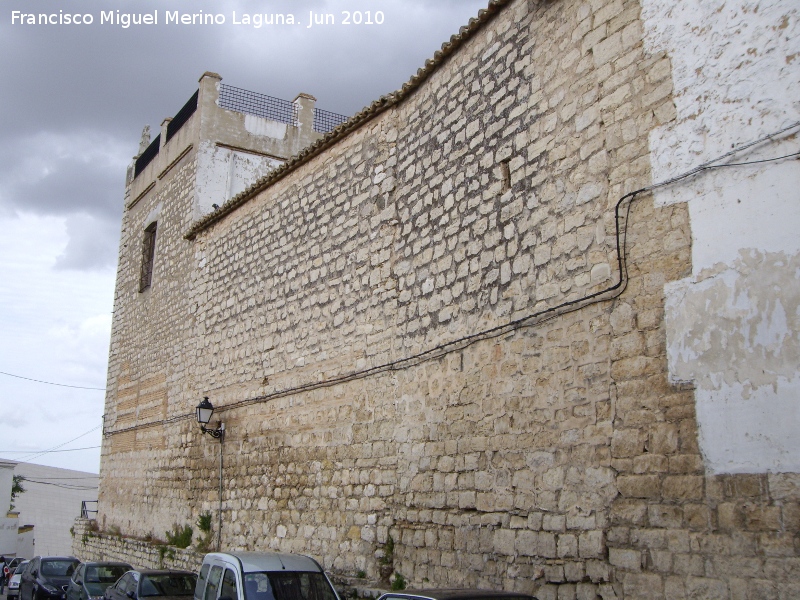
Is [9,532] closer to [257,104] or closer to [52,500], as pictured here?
[52,500]

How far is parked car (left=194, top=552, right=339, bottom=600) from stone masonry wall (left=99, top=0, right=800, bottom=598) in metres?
1.05

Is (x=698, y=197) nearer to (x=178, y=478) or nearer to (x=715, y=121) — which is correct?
(x=715, y=121)

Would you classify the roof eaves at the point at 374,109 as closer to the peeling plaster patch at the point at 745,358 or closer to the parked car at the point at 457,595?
the peeling plaster patch at the point at 745,358

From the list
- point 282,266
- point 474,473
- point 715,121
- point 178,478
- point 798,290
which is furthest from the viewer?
point 178,478

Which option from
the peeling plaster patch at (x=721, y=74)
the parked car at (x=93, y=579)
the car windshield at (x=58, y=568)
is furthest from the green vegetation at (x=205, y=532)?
the peeling plaster patch at (x=721, y=74)

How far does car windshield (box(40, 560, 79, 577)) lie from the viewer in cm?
1274

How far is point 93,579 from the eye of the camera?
10.6 metres

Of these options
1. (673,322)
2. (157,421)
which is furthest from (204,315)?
(673,322)

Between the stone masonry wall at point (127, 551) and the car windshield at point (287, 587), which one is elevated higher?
the car windshield at point (287, 587)

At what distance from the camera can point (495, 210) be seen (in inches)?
275

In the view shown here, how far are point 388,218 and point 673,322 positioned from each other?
4253mm

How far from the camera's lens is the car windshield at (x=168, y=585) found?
348 inches

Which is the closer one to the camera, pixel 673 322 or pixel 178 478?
pixel 673 322

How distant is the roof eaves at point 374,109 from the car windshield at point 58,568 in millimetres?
6626
